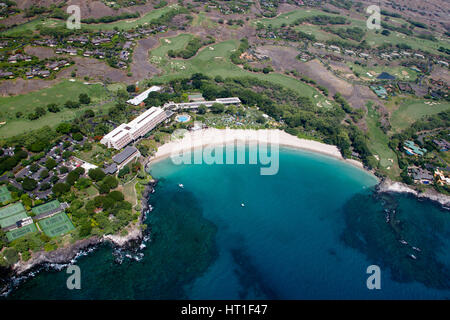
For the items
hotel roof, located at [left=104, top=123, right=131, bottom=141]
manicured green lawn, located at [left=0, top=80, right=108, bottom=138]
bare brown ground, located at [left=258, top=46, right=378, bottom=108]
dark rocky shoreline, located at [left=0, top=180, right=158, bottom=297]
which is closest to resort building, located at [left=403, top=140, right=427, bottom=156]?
bare brown ground, located at [left=258, top=46, right=378, bottom=108]

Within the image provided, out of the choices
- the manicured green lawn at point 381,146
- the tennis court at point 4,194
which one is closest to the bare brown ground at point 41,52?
the tennis court at point 4,194

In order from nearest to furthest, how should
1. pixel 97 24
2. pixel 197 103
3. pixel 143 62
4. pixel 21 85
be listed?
1. pixel 21 85
2. pixel 197 103
3. pixel 143 62
4. pixel 97 24

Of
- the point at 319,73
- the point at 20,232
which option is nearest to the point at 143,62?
the point at 319,73

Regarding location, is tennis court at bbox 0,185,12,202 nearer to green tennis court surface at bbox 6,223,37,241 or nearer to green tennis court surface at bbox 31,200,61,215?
green tennis court surface at bbox 31,200,61,215

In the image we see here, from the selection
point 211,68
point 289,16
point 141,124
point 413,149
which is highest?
point 289,16

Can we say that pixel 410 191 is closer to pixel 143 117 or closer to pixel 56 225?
pixel 143 117

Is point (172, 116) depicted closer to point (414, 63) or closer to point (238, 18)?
point (238, 18)
